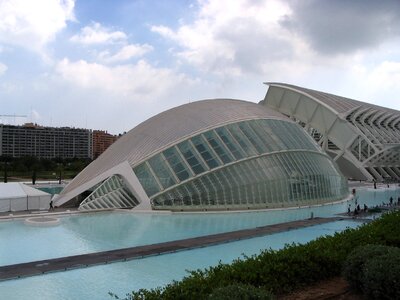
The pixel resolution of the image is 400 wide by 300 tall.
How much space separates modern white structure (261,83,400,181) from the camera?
2763 inches

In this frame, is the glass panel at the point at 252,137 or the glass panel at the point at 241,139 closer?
the glass panel at the point at 241,139

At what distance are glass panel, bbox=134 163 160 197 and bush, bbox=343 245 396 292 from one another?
20.5m

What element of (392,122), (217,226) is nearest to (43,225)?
(217,226)

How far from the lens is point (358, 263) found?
9.16m

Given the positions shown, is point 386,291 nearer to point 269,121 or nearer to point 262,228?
point 262,228

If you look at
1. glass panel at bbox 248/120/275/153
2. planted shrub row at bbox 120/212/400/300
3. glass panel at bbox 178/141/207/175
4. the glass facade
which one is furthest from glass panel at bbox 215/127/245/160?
planted shrub row at bbox 120/212/400/300

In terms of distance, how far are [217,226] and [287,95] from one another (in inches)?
2215

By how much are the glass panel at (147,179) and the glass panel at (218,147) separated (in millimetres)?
4763

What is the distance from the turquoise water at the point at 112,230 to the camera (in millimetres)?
17844

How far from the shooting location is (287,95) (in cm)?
7694

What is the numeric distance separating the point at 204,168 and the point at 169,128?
4.74m

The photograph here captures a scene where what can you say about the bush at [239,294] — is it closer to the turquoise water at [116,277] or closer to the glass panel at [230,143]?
the turquoise water at [116,277]

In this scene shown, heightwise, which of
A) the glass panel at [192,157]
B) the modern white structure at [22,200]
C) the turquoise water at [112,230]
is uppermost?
the glass panel at [192,157]

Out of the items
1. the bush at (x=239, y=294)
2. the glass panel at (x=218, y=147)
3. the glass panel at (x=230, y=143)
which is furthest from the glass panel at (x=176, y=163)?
the bush at (x=239, y=294)
